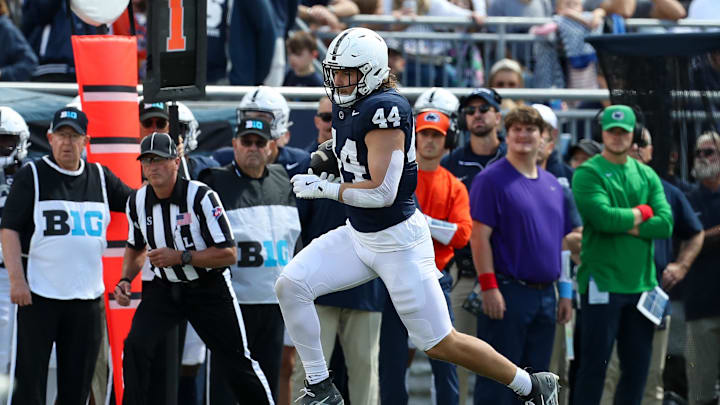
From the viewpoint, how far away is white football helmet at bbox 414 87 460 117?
9.06m

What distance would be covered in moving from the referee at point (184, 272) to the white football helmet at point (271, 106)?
36.8 inches

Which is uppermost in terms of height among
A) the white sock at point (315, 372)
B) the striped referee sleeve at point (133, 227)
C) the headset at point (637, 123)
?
the headset at point (637, 123)

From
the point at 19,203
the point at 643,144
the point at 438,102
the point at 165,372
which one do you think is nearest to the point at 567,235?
the point at 643,144

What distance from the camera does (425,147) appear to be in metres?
8.38

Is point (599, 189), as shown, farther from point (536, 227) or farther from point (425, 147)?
point (425, 147)

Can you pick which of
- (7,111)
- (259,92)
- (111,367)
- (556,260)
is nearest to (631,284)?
(556,260)

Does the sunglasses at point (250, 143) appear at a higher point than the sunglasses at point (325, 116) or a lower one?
lower

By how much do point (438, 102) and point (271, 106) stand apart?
1.27m

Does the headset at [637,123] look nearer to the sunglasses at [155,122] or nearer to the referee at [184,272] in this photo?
the referee at [184,272]

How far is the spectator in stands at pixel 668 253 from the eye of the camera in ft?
29.2

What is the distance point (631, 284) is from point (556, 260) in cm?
58

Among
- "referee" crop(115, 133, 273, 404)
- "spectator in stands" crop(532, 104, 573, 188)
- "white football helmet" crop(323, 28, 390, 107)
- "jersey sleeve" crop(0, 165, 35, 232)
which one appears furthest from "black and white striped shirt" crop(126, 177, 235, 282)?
"spectator in stands" crop(532, 104, 573, 188)

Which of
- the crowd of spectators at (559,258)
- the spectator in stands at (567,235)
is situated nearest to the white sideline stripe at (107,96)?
the crowd of spectators at (559,258)

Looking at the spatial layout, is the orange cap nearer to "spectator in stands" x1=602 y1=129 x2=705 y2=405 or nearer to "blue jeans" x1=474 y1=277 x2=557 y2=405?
"blue jeans" x1=474 y1=277 x2=557 y2=405
